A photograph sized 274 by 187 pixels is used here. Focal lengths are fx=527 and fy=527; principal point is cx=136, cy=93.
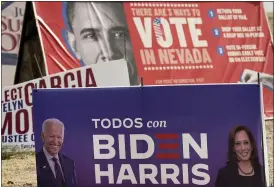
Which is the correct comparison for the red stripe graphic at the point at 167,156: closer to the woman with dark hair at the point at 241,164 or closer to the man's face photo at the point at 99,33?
the woman with dark hair at the point at 241,164

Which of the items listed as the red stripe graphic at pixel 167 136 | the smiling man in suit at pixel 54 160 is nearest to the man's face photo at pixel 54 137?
the smiling man in suit at pixel 54 160

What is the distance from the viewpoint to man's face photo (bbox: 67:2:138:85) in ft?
39.4

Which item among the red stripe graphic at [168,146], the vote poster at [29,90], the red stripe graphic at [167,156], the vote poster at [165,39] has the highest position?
the vote poster at [165,39]

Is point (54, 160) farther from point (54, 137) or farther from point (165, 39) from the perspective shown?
point (165, 39)

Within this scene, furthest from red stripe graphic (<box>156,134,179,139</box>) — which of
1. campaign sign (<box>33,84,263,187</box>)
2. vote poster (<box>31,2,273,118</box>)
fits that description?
vote poster (<box>31,2,273,118</box>)

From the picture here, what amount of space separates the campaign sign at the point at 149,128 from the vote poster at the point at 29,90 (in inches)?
113

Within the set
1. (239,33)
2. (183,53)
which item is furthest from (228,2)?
(183,53)

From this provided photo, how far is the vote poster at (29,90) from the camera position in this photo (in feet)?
25.7

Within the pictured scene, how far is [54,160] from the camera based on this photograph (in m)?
4.91

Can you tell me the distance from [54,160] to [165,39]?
843 cm

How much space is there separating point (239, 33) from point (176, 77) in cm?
227

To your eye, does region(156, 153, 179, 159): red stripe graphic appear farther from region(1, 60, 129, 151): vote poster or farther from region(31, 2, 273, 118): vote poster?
region(31, 2, 273, 118): vote poster

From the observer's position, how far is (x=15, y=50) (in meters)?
11.6

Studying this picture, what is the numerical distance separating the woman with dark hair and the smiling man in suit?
Result: 4.47 feet
